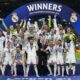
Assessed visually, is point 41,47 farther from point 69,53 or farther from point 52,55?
point 69,53

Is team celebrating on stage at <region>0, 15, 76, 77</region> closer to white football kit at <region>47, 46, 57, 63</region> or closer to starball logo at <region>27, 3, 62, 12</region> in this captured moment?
white football kit at <region>47, 46, 57, 63</region>

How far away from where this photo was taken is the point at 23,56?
46.6ft

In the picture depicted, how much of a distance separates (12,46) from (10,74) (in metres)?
0.61

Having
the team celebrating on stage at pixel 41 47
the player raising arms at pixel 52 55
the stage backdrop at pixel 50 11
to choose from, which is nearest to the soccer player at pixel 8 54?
the team celebrating on stage at pixel 41 47

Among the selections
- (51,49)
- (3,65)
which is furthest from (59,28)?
(3,65)

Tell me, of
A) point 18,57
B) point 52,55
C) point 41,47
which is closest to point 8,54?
point 18,57

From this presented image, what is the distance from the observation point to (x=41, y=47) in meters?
14.2

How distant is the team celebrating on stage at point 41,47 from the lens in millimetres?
14172

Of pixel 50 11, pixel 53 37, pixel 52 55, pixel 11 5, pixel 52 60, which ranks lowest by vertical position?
pixel 52 60

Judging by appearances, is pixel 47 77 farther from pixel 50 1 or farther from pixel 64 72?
pixel 50 1

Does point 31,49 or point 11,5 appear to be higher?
point 11,5

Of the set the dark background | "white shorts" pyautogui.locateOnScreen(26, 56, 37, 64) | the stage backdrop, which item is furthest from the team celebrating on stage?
the dark background

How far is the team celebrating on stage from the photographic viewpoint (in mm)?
14172

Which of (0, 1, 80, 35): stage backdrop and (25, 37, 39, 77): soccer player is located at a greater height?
(0, 1, 80, 35): stage backdrop
